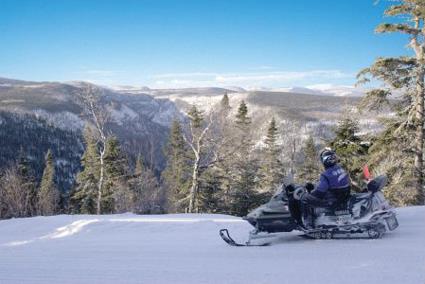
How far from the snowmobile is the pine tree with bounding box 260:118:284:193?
24887mm

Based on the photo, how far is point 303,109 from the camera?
19238 cm

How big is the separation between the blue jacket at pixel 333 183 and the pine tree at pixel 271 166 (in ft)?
82.9

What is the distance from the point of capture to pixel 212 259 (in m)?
6.43

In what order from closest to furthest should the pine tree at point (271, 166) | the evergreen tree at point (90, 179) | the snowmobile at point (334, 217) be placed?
1. the snowmobile at point (334, 217)
2. the pine tree at point (271, 166)
3. the evergreen tree at point (90, 179)

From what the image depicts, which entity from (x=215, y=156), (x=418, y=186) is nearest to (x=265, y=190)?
(x=215, y=156)

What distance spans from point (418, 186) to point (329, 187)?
33.5 ft

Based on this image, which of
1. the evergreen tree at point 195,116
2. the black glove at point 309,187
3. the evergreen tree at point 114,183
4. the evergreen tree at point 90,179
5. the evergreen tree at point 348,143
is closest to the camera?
the black glove at point 309,187

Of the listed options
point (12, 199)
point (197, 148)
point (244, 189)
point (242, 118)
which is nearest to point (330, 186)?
point (197, 148)

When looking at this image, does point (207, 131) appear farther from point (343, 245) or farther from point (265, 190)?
point (343, 245)

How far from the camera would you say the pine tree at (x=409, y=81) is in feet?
50.2

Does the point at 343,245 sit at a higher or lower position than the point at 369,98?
lower

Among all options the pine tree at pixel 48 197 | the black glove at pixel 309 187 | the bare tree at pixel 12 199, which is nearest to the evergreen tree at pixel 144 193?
the pine tree at pixel 48 197

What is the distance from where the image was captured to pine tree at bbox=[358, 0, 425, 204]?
1530cm

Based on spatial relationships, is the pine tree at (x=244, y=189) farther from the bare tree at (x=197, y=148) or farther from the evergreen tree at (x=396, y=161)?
the evergreen tree at (x=396, y=161)
